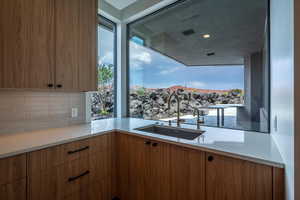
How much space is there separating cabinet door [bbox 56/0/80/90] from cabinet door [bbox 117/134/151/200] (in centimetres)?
81

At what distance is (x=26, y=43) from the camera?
133 cm

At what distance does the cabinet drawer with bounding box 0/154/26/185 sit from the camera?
1.02 metres

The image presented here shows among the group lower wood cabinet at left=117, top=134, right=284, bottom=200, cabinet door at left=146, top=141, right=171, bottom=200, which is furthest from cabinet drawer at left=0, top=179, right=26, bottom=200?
cabinet door at left=146, top=141, right=171, bottom=200

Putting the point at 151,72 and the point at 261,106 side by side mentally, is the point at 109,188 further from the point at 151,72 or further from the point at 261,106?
the point at 261,106

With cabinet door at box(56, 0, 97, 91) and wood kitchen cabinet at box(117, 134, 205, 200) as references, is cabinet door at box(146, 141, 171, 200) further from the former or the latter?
cabinet door at box(56, 0, 97, 91)

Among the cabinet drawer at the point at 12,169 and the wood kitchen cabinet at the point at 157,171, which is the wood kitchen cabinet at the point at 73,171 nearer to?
the cabinet drawer at the point at 12,169

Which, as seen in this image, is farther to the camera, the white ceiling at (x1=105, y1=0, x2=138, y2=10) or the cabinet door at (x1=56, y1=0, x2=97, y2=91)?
the white ceiling at (x1=105, y1=0, x2=138, y2=10)

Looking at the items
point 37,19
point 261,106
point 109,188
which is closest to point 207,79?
point 261,106

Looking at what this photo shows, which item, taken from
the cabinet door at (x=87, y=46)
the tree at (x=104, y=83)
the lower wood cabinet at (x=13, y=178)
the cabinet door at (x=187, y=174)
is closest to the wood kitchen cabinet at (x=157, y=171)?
the cabinet door at (x=187, y=174)

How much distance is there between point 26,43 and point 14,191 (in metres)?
1.15

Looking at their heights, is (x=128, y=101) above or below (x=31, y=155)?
above

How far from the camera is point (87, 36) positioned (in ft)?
5.84

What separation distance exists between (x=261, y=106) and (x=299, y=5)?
3.73ft

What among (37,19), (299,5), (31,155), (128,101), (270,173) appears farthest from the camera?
(128,101)
